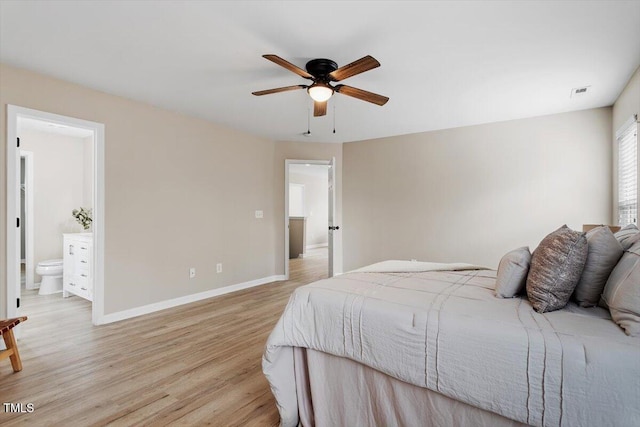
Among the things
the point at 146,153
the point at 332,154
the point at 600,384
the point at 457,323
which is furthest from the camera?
the point at 332,154

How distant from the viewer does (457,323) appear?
4.37ft

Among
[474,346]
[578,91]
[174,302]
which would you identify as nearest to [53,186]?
[174,302]

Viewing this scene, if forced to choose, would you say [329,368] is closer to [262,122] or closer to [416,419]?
[416,419]

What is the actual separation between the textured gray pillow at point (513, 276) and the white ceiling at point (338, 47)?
157cm

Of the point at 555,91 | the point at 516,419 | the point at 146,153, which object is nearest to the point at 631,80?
the point at 555,91

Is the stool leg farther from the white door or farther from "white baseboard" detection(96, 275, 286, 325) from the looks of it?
the white door

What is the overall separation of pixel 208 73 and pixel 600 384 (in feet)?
10.8

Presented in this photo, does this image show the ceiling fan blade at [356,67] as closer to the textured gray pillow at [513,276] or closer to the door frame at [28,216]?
the textured gray pillow at [513,276]

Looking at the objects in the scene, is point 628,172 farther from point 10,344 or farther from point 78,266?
point 78,266

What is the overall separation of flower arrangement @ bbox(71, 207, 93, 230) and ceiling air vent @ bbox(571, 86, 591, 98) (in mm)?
6547

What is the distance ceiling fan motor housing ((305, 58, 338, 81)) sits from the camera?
8.48 ft

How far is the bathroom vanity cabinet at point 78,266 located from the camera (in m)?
3.99

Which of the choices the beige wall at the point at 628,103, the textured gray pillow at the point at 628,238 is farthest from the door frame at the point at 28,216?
the beige wall at the point at 628,103

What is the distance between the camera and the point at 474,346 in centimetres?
127
